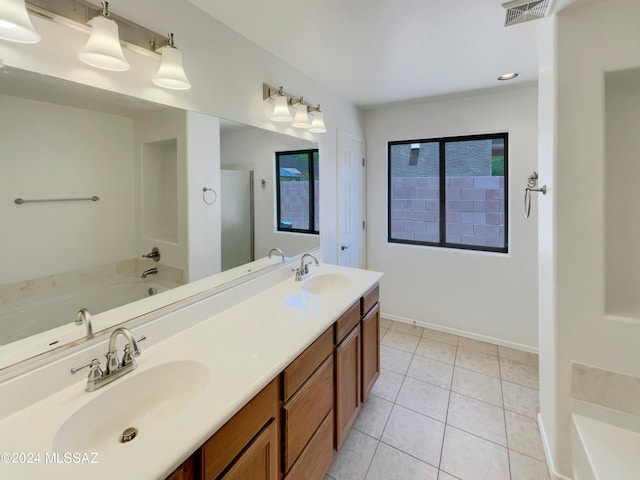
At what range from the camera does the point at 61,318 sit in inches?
40.6

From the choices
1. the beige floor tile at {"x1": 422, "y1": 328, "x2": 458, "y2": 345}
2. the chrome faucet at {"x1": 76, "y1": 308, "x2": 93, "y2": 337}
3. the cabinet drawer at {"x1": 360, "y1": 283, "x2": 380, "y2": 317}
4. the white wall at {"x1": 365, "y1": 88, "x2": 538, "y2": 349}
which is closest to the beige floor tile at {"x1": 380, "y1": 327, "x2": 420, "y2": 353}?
the beige floor tile at {"x1": 422, "y1": 328, "x2": 458, "y2": 345}

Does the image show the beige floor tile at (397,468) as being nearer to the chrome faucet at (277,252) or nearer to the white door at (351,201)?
the chrome faucet at (277,252)

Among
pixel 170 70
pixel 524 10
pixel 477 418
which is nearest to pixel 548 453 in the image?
pixel 477 418

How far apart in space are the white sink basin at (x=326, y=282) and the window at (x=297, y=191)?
42cm

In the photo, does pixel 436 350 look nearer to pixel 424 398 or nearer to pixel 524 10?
pixel 424 398

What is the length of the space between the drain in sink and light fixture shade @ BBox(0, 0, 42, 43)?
1.22 m

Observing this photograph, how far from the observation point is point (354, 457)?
1684 mm

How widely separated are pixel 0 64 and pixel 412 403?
8.67 feet

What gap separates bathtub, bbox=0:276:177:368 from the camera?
92 centimetres

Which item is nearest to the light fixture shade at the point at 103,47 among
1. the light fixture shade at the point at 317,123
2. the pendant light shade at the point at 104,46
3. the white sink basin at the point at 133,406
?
the pendant light shade at the point at 104,46

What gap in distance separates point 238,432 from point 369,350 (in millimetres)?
1249

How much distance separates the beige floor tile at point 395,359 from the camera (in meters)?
2.52

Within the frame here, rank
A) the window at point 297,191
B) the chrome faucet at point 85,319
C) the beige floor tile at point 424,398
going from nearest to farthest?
the chrome faucet at point 85,319, the beige floor tile at point 424,398, the window at point 297,191

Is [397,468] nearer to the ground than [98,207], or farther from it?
nearer to the ground
